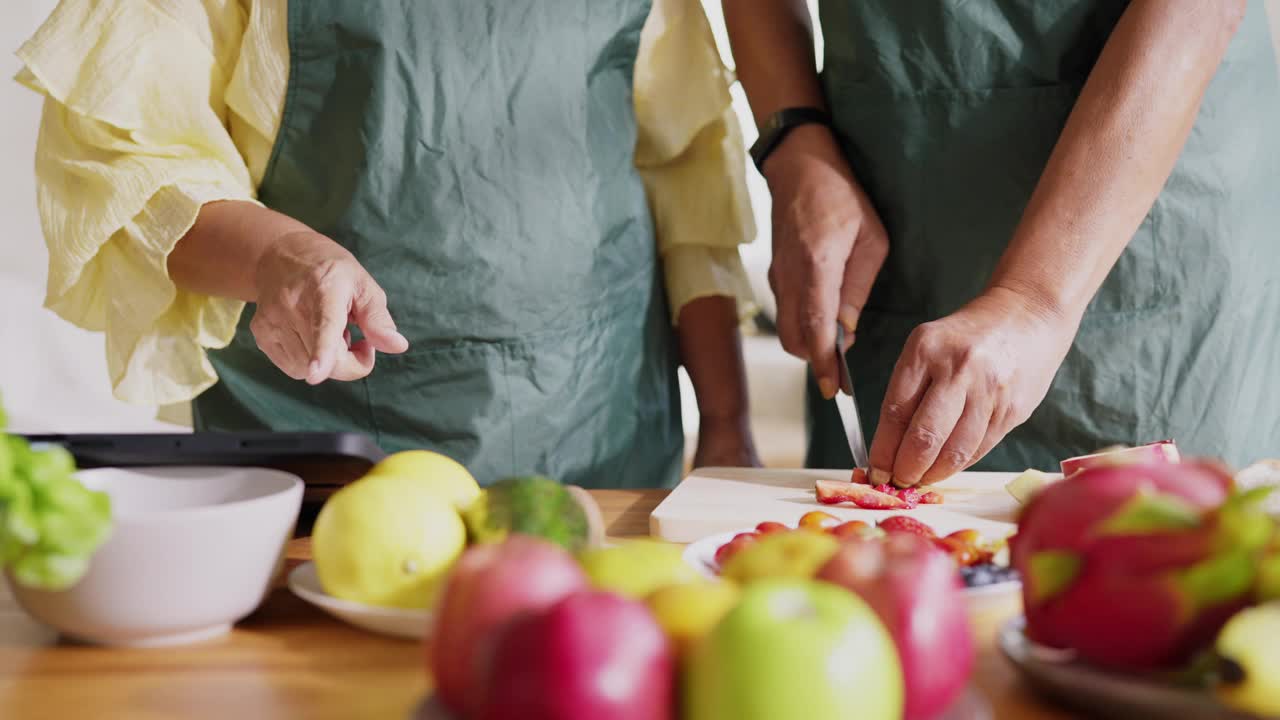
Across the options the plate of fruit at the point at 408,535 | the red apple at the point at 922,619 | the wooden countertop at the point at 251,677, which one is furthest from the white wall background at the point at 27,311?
the red apple at the point at 922,619

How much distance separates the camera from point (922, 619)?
46 centimetres

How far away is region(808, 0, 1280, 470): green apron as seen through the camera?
50.1 inches

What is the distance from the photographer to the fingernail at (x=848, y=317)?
130cm

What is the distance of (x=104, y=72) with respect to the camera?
1.12m

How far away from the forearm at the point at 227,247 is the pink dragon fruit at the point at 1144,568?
76 centimetres

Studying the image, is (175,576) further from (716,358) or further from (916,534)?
(716,358)

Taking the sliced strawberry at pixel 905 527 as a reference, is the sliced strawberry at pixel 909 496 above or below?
below

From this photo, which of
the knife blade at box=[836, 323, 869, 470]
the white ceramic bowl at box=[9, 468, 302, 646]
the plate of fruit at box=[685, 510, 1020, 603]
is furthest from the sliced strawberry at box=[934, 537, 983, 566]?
the knife blade at box=[836, 323, 869, 470]

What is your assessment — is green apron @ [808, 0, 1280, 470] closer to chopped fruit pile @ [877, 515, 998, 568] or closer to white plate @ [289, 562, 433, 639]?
chopped fruit pile @ [877, 515, 998, 568]

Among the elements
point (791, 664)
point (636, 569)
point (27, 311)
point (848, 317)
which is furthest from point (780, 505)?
point (27, 311)

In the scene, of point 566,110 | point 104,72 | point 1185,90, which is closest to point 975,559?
point 1185,90

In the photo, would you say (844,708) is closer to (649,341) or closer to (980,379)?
(980,379)

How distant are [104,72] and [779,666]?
0.97m

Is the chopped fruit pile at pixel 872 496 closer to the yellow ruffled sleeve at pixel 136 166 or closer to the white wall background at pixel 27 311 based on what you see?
the yellow ruffled sleeve at pixel 136 166
